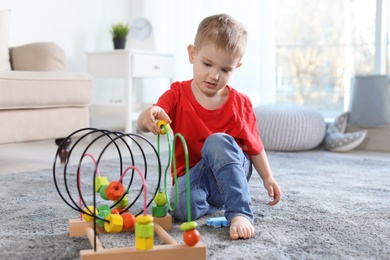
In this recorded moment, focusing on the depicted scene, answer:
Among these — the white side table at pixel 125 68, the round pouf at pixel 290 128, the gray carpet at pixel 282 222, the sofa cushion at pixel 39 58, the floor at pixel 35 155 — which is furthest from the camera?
the white side table at pixel 125 68

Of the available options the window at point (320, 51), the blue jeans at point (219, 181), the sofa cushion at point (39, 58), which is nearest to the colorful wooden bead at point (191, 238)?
the blue jeans at point (219, 181)

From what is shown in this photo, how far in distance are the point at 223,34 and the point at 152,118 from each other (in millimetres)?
269

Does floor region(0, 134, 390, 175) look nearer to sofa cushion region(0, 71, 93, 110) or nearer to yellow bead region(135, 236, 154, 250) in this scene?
sofa cushion region(0, 71, 93, 110)

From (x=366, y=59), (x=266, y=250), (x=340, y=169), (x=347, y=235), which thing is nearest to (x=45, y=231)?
(x=266, y=250)

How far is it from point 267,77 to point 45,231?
7.47ft

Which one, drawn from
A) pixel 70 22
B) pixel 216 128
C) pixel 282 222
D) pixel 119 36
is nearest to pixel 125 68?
pixel 119 36

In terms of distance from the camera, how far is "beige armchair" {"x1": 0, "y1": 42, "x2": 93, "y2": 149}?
6.92 feet

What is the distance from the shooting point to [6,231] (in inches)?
48.9

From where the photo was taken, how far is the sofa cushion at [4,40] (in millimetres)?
2547

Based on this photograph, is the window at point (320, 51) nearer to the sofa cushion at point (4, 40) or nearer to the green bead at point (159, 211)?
the sofa cushion at point (4, 40)

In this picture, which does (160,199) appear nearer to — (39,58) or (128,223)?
(128,223)

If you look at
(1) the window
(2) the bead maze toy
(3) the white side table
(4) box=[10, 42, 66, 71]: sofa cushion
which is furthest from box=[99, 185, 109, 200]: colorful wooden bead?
(1) the window

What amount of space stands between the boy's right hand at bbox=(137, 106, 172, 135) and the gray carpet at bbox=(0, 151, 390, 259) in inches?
9.4

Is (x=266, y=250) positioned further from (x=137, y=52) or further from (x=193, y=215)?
(x=137, y=52)
